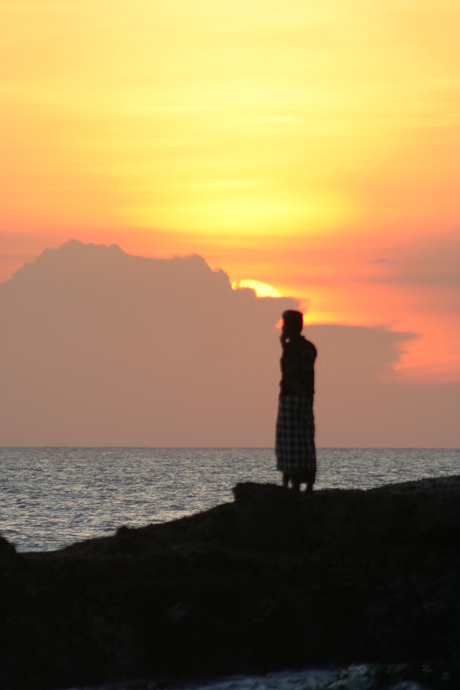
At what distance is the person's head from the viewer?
1211cm

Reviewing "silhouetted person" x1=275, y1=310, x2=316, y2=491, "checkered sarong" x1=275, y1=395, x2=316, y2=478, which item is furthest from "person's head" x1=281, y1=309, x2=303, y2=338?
"checkered sarong" x1=275, y1=395, x2=316, y2=478

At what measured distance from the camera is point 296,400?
1212 centimetres

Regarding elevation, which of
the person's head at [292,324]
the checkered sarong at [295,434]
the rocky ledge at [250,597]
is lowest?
the rocky ledge at [250,597]

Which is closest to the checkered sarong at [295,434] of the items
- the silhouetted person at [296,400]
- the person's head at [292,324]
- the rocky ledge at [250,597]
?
the silhouetted person at [296,400]

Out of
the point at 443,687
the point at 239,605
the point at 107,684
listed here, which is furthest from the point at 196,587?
the point at 443,687

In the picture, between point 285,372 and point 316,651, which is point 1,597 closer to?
point 316,651

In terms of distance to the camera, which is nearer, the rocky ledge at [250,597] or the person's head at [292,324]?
the rocky ledge at [250,597]

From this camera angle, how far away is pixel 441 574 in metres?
10.6

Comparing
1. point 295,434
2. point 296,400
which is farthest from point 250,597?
point 296,400

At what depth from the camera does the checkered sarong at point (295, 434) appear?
12.1m

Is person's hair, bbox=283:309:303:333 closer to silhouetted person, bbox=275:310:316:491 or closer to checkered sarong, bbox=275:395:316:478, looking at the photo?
silhouetted person, bbox=275:310:316:491

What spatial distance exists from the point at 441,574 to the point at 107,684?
4071 millimetres

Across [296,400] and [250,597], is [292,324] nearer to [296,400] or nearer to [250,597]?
[296,400]

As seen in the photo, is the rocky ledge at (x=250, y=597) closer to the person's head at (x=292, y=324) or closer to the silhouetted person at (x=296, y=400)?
the silhouetted person at (x=296, y=400)
